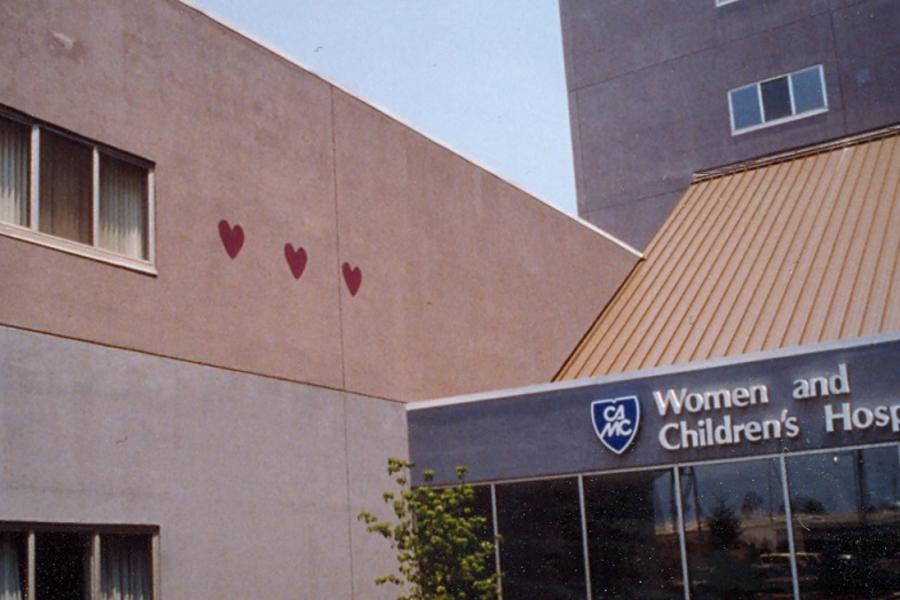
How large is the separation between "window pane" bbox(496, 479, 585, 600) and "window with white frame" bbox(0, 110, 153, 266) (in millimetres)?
7233

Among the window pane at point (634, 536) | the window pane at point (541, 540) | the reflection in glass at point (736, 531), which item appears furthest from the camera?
the window pane at point (541, 540)

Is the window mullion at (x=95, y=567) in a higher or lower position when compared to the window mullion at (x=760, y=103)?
lower

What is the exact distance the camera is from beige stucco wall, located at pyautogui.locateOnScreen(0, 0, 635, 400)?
1456 cm

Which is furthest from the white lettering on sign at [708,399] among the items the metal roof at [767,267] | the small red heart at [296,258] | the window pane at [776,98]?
the window pane at [776,98]

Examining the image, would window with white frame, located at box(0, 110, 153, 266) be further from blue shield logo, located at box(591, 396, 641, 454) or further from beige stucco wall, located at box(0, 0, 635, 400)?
blue shield logo, located at box(591, 396, 641, 454)

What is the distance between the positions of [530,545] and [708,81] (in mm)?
18532

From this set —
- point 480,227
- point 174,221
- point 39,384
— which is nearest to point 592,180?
point 480,227

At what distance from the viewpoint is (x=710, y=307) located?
75.3ft

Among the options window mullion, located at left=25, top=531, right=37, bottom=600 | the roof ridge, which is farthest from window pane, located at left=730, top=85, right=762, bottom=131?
window mullion, located at left=25, top=531, right=37, bottom=600

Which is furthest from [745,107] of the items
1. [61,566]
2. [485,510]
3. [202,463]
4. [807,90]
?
[61,566]

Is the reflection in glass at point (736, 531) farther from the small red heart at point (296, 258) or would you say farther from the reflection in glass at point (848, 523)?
the small red heart at point (296, 258)

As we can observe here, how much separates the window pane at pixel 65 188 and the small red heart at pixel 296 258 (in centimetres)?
363

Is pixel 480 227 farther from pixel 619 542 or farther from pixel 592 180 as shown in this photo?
pixel 592 180

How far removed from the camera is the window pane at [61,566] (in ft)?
43.7
